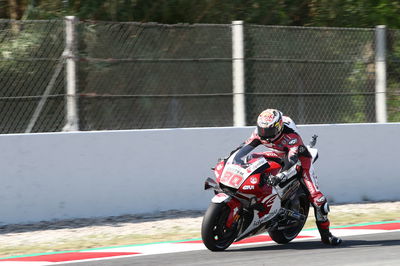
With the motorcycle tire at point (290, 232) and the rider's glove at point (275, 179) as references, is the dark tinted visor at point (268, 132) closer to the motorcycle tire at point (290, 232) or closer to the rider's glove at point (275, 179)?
the rider's glove at point (275, 179)

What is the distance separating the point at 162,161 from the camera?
1056cm

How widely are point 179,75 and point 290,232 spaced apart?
11.5ft

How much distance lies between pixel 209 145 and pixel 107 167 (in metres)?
1.58

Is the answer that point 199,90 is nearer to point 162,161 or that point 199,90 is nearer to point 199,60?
point 199,60

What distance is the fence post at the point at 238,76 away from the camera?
37.0 feet

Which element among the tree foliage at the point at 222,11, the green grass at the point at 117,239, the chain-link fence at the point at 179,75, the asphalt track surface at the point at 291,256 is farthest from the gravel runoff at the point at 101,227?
the tree foliage at the point at 222,11

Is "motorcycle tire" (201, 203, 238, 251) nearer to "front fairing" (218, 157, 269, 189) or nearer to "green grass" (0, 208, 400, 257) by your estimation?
"front fairing" (218, 157, 269, 189)

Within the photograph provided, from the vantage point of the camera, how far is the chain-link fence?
10281mm

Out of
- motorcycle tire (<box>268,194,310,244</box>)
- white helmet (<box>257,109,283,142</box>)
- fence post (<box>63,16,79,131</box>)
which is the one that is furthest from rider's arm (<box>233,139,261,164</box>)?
fence post (<box>63,16,79,131</box>)

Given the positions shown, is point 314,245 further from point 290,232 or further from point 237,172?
point 237,172

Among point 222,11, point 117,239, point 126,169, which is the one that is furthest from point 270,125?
point 222,11

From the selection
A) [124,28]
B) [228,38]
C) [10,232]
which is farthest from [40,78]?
→ [228,38]

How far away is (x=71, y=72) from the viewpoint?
10406mm

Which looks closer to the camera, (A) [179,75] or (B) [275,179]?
(B) [275,179]
